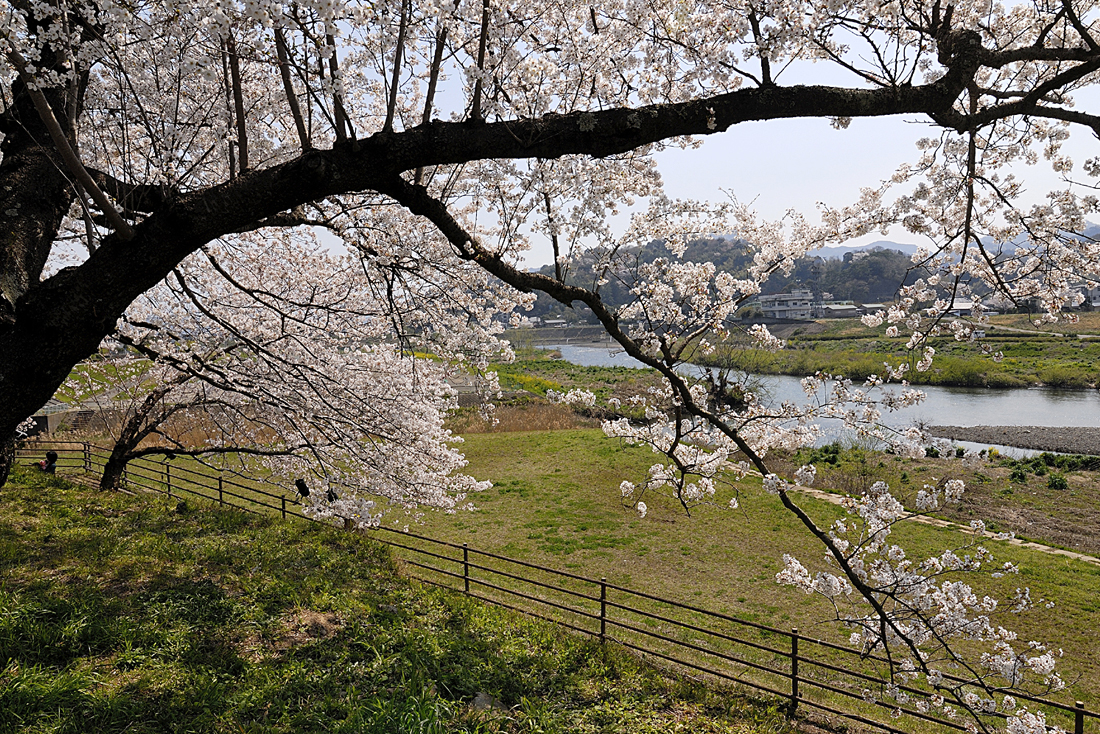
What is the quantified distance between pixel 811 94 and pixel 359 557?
770 cm

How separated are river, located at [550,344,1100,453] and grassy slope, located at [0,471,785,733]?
1962cm

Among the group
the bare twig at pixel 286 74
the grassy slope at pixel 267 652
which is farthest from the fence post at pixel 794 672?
the bare twig at pixel 286 74

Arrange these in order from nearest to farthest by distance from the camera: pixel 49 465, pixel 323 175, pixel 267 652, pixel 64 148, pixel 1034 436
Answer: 1. pixel 64 148
2. pixel 323 175
3. pixel 267 652
4. pixel 49 465
5. pixel 1034 436

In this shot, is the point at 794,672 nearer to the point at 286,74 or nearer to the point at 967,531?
the point at 286,74

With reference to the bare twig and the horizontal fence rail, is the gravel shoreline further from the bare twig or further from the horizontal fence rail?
the bare twig

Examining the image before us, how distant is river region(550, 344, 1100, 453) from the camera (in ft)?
90.7

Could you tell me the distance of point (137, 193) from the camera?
436 cm

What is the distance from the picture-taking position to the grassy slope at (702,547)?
891cm

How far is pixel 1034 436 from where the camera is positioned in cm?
2409

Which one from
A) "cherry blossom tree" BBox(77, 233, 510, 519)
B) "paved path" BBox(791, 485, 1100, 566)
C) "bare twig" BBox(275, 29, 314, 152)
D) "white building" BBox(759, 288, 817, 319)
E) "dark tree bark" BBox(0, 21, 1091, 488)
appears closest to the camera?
"dark tree bark" BBox(0, 21, 1091, 488)

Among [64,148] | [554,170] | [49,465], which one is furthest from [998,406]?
[49,465]

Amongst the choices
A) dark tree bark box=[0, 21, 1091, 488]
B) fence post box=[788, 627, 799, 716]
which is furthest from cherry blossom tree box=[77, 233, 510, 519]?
fence post box=[788, 627, 799, 716]

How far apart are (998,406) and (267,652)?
128 feet

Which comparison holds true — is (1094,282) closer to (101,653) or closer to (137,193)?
(137,193)
